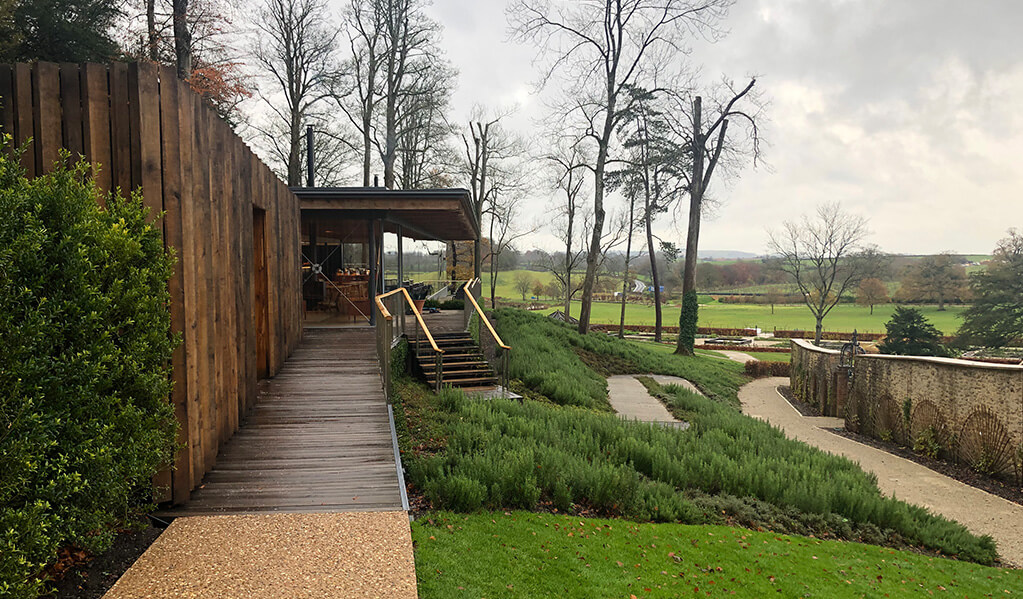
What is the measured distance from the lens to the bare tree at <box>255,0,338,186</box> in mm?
22781

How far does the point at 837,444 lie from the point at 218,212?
13.5 m

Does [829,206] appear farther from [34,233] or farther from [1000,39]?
[34,233]

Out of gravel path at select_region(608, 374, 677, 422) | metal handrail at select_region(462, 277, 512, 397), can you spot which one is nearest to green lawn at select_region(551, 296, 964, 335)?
gravel path at select_region(608, 374, 677, 422)

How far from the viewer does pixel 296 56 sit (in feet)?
76.8

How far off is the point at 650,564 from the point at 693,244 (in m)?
20.9

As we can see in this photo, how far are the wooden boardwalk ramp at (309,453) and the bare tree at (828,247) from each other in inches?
1248

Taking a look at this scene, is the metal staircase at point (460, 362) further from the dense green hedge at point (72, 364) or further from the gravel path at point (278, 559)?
the dense green hedge at point (72, 364)

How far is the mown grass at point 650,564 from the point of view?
13.7 ft

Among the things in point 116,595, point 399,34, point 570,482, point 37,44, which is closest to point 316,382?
point 570,482

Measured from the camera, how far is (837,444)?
12.9 meters

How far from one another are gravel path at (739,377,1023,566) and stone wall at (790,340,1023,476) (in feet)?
2.68

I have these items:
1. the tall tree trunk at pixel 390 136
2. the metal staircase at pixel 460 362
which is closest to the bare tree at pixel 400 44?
the tall tree trunk at pixel 390 136

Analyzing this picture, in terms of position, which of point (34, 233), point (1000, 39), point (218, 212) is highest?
point (1000, 39)

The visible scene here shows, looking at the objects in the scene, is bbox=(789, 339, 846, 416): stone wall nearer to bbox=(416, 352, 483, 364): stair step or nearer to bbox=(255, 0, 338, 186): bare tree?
bbox=(416, 352, 483, 364): stair step
